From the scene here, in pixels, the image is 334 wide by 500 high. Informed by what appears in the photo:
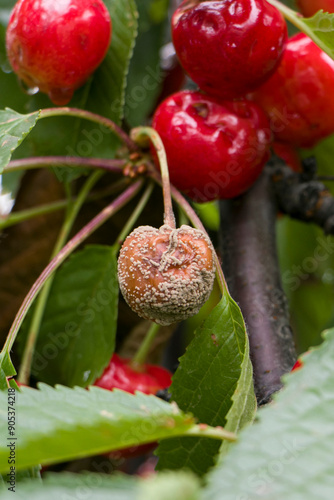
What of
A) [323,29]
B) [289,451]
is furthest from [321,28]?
[289,451]

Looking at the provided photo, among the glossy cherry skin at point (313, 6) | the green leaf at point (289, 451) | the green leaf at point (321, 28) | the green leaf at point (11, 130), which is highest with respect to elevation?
the green leaf at point (321, 28)

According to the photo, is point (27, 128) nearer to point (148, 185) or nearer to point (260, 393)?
point (148, 185)

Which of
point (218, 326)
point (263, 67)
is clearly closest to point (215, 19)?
point (263, 67)

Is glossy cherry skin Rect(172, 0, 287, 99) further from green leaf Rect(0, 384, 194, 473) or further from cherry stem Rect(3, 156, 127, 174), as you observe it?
green leaf Rect(0, 384, 194, 473)

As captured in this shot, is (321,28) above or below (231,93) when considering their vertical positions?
above

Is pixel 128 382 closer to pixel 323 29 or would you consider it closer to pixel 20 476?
pixel 20 476

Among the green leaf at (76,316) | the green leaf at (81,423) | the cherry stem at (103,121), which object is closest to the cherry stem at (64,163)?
the cherry stem at (103,121)

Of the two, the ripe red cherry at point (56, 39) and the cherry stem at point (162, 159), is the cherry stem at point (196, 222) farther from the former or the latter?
the ripe red cherry at point (56, 39)
